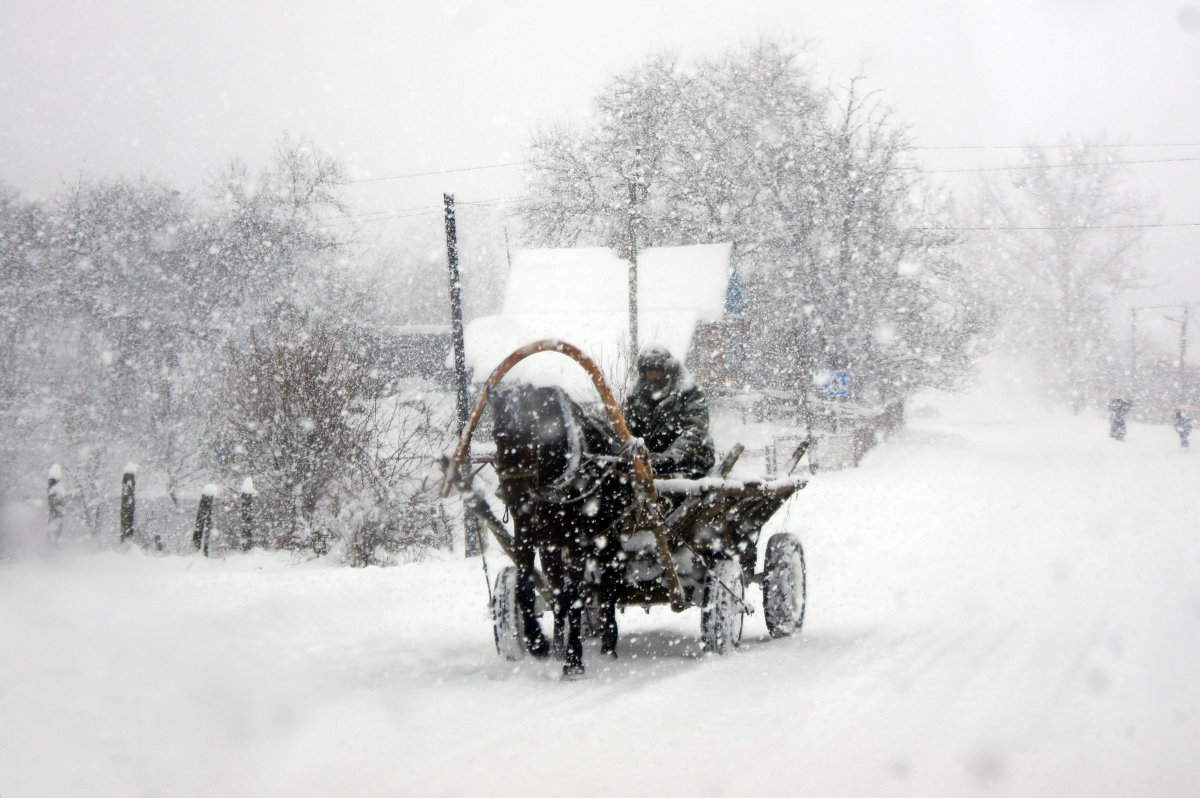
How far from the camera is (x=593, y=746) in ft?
11.9

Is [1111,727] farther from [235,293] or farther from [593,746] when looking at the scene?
[235,293]

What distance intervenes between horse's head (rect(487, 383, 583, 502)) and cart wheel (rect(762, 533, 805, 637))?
2.04 metres

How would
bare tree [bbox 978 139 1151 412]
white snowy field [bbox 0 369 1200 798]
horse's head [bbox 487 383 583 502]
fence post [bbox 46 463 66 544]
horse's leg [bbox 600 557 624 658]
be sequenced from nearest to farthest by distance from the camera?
white snowy field [bbox 0 369 1200 798] < horse's head [bbox 487 383 583 502] < horse's leg [bbox 600 557 624 658] < fence post [bbox 46 463 66 544] < bare tree [bbox 978 139 1151 412]

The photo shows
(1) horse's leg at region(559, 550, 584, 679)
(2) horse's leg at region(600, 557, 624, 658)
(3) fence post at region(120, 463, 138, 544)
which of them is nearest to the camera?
(1) horse's leg at region(559, 550, 584, 679)

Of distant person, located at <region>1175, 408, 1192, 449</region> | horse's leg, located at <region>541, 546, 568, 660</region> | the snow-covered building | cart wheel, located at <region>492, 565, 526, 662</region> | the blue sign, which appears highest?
the snow-covered building

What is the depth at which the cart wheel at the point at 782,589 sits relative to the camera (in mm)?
5898

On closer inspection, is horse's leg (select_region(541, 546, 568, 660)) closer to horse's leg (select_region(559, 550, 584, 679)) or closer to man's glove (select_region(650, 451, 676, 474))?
horse's leg (select_region(559, 550, 584, 679))

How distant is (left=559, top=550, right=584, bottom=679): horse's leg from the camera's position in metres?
4.83

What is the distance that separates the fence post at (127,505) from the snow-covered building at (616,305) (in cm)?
1496

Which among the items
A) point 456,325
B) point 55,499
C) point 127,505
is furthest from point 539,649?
point 127,505

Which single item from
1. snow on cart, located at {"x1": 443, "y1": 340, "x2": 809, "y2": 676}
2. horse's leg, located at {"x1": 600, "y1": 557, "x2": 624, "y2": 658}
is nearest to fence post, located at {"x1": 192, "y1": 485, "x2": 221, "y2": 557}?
snow on cart, located at {"x1": 443, "y1": 340, "x2": 809, "y2": 676}

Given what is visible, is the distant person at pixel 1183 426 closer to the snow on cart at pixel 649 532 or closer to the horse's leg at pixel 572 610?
the snow on cart at pixel 649 532

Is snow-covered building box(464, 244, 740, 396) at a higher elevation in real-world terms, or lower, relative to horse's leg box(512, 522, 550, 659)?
higher

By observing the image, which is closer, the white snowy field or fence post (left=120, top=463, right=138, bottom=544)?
the white snowy field
